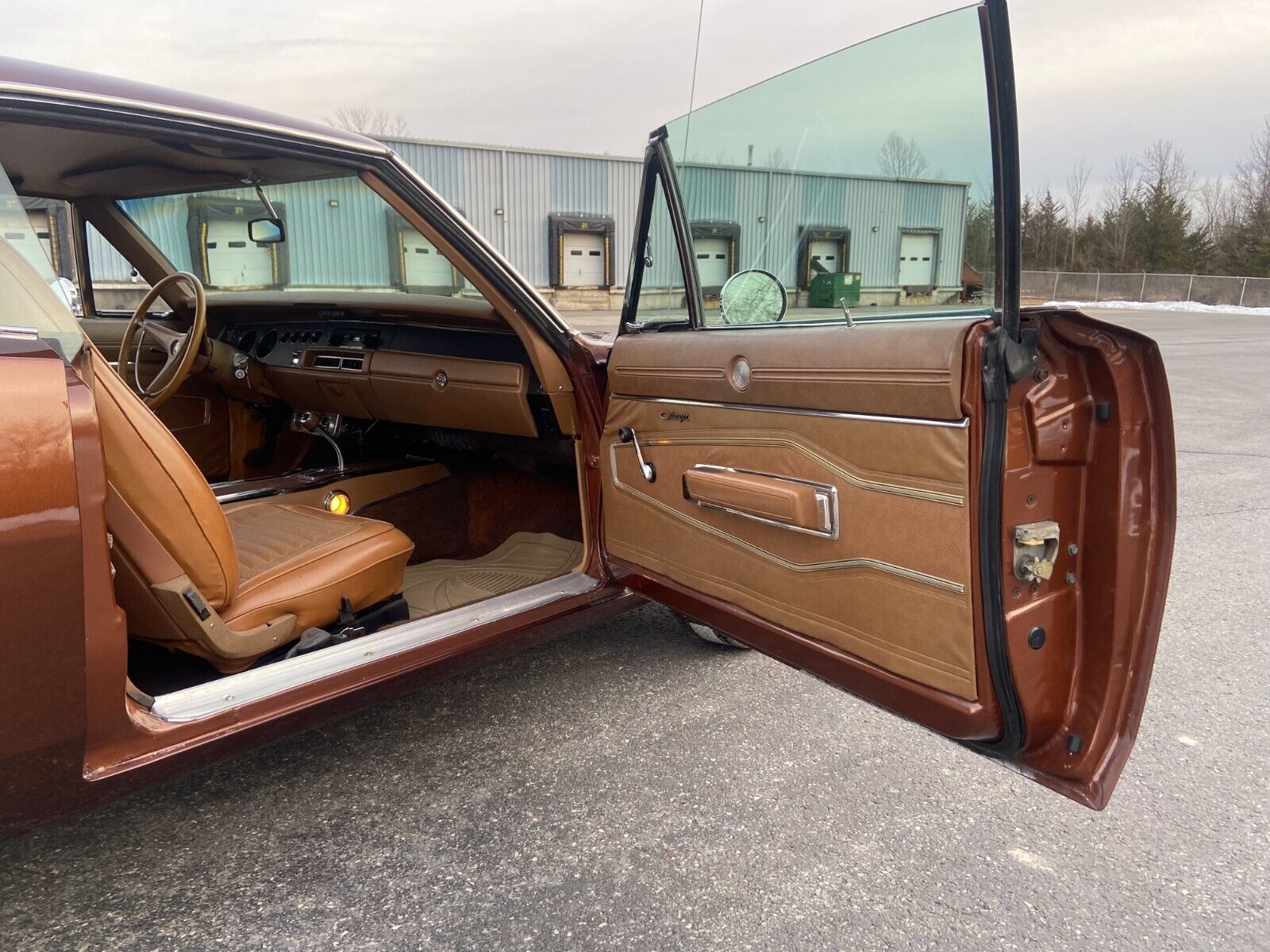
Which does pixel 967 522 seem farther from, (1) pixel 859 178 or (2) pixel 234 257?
(2) pixel 234 257

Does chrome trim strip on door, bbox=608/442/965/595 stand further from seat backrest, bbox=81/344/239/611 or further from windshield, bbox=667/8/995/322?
seat backrest, bbox=81/344/239/611

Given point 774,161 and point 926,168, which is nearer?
point 926,168

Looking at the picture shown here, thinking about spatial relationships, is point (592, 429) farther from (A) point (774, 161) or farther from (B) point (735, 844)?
(B) point (735, 844)

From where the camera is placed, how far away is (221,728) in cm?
177

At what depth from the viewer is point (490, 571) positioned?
10.6 feet

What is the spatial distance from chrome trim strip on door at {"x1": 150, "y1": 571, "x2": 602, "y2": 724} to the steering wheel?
4.30 feet

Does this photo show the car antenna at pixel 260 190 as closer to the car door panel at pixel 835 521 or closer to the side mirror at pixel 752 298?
the car door panel at pixel 835 521

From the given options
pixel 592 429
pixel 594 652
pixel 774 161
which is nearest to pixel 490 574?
pixel 594 652

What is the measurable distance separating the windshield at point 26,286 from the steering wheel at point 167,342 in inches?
44.5

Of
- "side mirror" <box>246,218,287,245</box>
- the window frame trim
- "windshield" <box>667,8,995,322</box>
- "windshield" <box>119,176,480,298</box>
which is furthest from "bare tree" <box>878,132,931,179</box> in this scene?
"side mirror" <box>246,218,287,245</box>

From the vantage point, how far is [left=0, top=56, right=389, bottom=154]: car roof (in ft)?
5.16

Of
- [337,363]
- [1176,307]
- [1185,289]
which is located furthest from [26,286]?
[1185,289]

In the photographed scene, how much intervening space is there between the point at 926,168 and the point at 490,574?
2.09m

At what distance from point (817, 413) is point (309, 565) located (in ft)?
4.56
